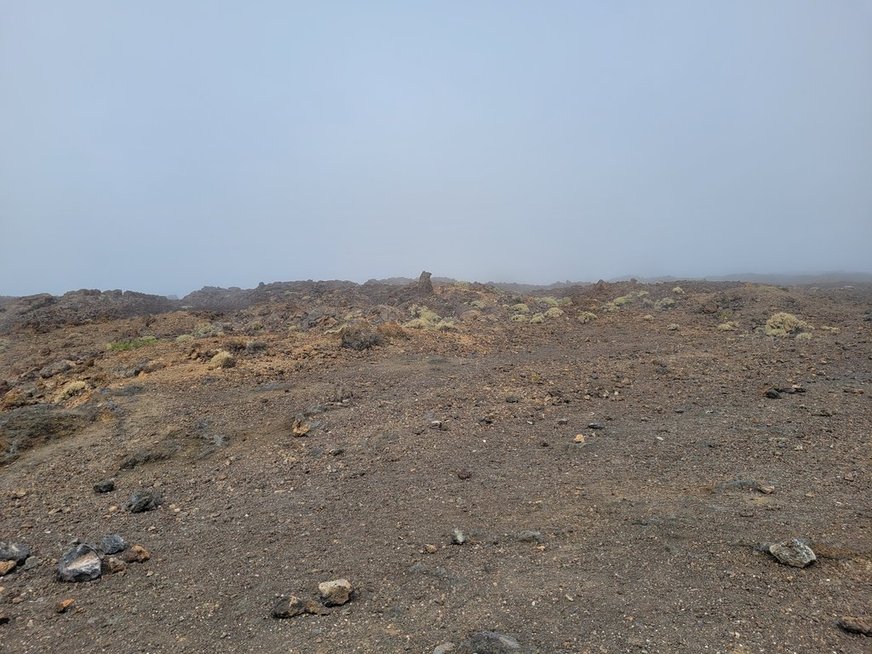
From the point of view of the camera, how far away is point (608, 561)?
415 cm

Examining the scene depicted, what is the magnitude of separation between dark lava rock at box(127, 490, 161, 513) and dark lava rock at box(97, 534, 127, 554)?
70 centimetres

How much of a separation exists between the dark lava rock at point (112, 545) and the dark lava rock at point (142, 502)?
0.70 meters

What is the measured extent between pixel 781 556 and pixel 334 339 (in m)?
11.8

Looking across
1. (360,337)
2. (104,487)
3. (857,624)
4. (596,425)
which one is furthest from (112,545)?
(360,337)

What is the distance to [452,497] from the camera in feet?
18.2

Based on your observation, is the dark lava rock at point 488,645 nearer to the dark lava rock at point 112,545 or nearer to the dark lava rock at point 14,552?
the dark lava rock at point 112,545

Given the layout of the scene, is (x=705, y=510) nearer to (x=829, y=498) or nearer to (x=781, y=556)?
(x=781, y=556)

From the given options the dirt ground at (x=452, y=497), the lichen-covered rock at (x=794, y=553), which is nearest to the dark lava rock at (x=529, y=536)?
the dirt ground at (x=452, y=497)

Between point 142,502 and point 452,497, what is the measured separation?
3668mm

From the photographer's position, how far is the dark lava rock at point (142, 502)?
5.60 metres

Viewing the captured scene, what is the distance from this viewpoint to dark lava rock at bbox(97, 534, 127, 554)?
186 inches

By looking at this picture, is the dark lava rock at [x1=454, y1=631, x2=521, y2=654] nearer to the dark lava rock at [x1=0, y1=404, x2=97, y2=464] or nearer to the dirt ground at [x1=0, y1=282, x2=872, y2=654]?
the dirt ground at [x1=0, y1=282, x2=872, y2=654]

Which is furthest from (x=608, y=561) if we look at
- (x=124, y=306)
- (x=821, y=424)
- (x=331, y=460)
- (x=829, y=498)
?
(x=124, y=306)

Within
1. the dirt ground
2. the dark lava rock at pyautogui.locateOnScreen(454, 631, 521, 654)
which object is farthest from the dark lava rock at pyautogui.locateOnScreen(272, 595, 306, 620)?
the dark lava rock at pyautogui.locateOnScreen(454, 631, 521, 654)
